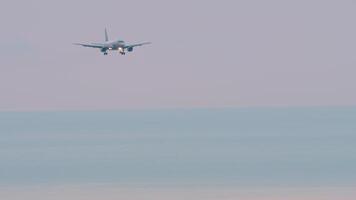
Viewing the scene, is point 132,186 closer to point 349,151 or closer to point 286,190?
point 286,190

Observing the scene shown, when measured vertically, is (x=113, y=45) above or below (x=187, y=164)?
below

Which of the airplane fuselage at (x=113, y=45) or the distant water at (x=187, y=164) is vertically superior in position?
the distant water at (x=187, y=164)

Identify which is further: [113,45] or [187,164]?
[187,164]

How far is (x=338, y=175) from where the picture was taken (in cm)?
13388

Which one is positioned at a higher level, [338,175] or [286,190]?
[338,175]

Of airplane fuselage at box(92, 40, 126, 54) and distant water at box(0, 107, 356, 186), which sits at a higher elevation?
distant water at box(0, 107, 356, 186)

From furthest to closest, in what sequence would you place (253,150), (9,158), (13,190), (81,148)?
(81,148)
(253,150)
(9,158)
(13,190)

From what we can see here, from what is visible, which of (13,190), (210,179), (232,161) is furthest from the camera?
(232,161)

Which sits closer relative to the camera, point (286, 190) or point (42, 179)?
point (286, 190)

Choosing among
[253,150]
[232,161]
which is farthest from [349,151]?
[232,161]

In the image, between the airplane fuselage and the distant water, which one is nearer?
the airplane fuselage

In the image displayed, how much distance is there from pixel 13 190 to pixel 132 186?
31.0 ft

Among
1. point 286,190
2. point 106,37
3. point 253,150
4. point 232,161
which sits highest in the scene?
point 253,150

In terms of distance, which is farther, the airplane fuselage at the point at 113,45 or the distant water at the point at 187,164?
the distant water at the point at 187,164
